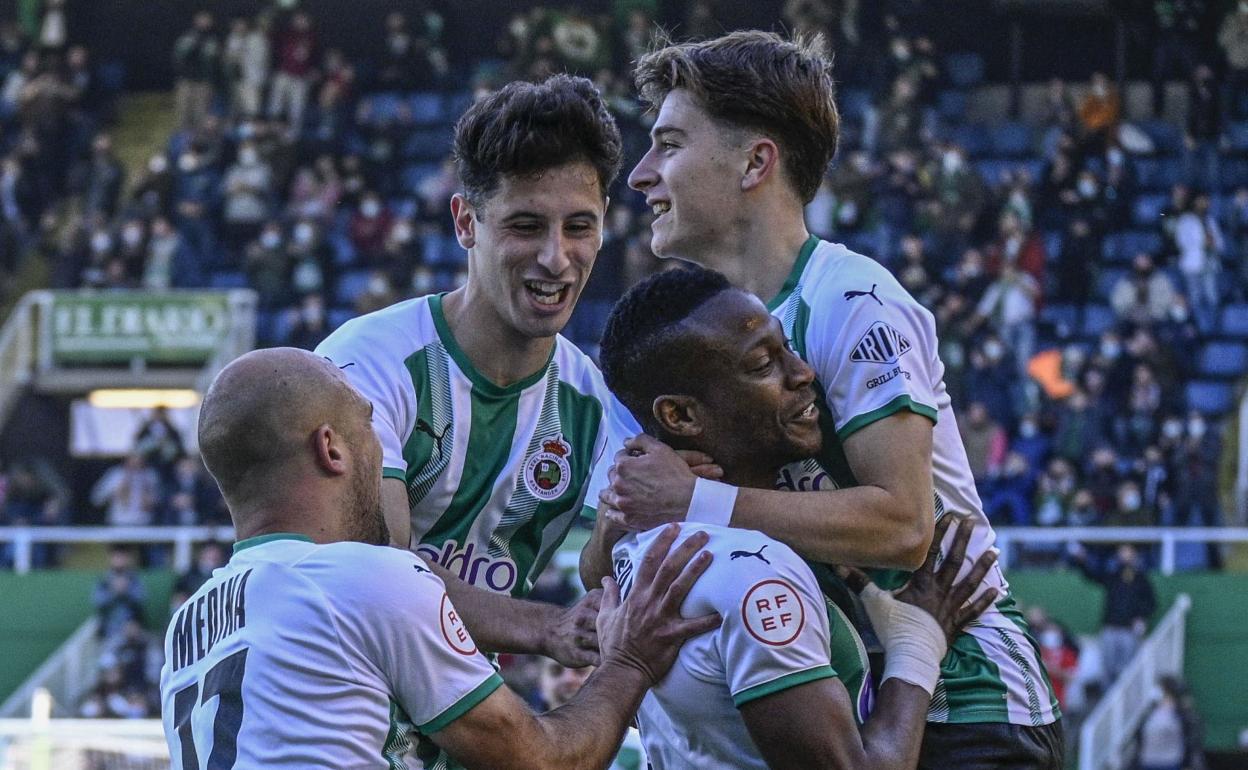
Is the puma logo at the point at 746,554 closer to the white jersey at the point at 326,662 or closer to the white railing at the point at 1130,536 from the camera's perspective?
the white jersey at the point at 326,662

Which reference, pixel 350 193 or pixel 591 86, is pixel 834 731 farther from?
pixel 350 193

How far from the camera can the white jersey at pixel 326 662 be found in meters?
3.41

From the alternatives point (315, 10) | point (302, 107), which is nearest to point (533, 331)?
point (302, 107)

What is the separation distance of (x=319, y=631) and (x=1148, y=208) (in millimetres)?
17580

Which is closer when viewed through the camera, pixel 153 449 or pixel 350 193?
pixel 153 449

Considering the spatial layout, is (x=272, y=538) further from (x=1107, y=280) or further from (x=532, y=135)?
(x=1107, y=280)

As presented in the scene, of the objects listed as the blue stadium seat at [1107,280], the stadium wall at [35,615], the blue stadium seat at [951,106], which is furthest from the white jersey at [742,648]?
the blue stadium seat at [951,106]

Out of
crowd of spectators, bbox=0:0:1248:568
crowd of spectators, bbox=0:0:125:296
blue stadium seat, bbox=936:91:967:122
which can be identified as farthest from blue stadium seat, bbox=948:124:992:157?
crowd of spectators, bbox=0:0:125:296

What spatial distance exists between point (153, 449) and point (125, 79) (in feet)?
25.8

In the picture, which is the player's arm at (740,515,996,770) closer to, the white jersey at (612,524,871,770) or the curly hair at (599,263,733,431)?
the white jersey at (612,524,871,770)

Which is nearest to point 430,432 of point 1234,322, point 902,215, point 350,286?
point 902,215

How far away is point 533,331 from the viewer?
4.60 m

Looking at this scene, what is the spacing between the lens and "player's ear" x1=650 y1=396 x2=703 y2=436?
384cm

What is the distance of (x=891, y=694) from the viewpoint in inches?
147
